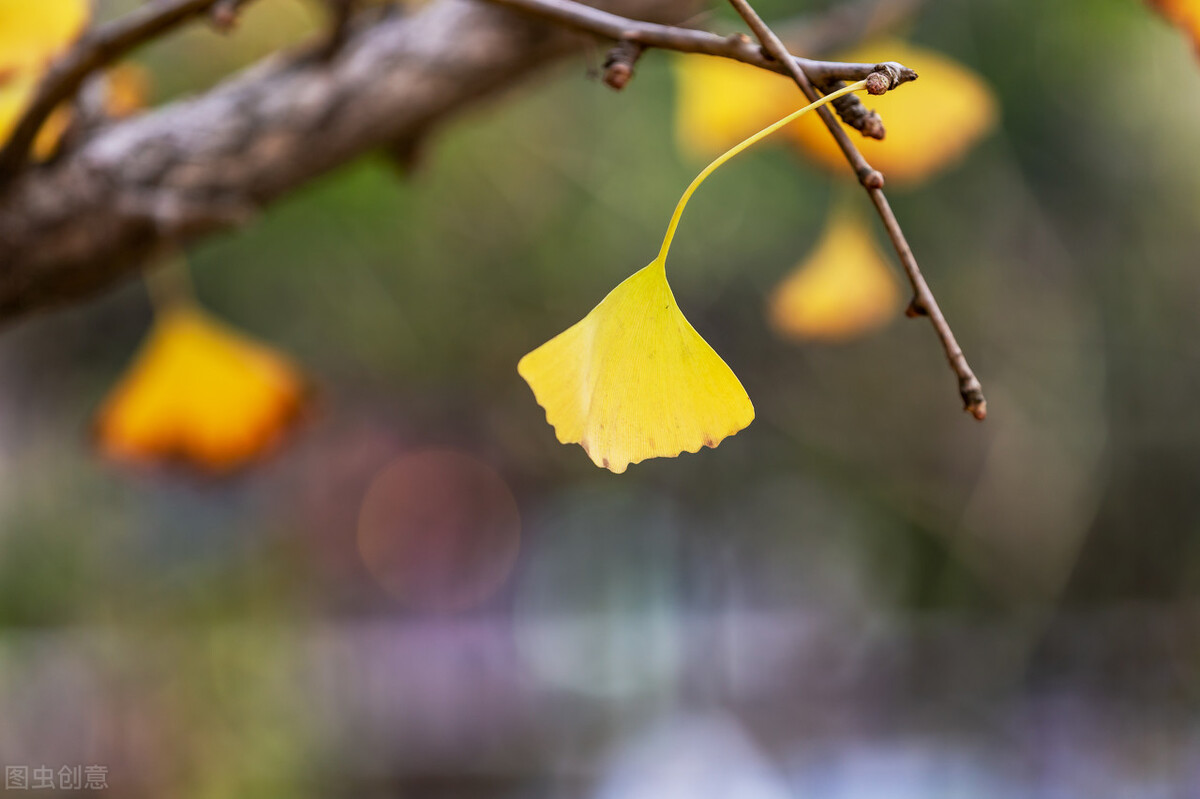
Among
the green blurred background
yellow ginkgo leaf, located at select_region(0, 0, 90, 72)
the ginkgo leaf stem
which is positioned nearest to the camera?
the ginkgo leaf stem

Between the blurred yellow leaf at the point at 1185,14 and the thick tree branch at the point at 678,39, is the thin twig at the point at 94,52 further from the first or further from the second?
the blurred yellow leaf at the point at 1185,14

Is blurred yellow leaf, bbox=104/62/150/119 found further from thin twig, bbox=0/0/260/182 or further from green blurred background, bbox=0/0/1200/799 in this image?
green blurred background, bbox=0/0/1200/799

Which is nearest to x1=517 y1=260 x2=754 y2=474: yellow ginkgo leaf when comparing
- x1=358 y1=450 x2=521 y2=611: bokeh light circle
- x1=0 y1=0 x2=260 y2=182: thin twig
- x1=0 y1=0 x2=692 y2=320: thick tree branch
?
x1=0 y1=0 x2=260 y2=182: thin twig

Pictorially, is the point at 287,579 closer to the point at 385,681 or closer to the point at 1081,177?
the point at 385,681

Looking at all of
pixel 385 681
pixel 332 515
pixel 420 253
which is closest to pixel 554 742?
pixel 385 681

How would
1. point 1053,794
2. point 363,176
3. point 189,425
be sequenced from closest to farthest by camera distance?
point 189,425
point 1053,794
point 363,176

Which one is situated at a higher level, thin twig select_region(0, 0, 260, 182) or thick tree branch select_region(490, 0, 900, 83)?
thick tree branch select_region(490, 0, 900, 83)
